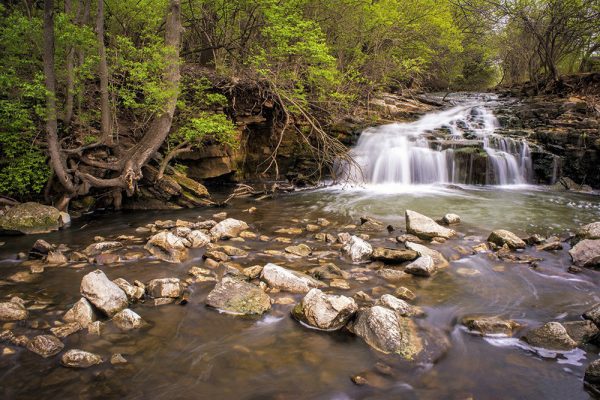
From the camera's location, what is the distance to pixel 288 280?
4.60 metres

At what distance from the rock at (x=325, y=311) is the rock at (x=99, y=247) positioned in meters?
3.72

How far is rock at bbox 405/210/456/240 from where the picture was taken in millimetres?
6734

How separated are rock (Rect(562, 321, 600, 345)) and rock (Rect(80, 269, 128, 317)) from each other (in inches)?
177

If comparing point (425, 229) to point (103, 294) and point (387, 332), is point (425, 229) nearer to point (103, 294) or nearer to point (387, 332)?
point (387, 332)

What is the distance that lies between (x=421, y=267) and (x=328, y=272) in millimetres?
1267

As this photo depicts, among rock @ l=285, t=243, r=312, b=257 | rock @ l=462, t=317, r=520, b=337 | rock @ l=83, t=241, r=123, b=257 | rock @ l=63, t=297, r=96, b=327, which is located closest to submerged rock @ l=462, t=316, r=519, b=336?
rock @ l=462, t=317, r=520, b=337

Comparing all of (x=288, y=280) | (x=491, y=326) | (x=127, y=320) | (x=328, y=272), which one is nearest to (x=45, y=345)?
(x=127, y=320)

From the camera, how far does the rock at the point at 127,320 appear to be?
12.0ft

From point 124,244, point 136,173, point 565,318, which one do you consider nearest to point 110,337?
point 124,244

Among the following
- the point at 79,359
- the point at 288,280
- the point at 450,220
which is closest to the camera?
the point at 79,359

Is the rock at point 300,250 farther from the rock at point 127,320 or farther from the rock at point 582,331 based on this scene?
the rock at point 582,331

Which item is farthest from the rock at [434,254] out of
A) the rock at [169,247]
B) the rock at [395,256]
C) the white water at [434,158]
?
the white water at [434,158]

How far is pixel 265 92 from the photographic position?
1191 cm

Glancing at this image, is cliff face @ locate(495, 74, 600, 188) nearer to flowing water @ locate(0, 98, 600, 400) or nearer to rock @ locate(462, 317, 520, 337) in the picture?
flowing water @ locate(0, 98, 600, 400)
